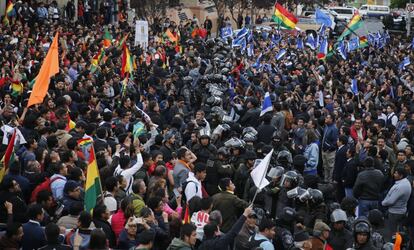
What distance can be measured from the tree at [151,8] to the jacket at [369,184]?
35.0m

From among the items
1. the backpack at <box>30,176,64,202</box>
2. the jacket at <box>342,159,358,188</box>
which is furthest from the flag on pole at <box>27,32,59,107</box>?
the jacket at <box>342,159,358,188</box>

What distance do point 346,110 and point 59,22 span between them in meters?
18.4

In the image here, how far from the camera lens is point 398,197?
1338cm

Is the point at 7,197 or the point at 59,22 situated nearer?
the point at 7,197

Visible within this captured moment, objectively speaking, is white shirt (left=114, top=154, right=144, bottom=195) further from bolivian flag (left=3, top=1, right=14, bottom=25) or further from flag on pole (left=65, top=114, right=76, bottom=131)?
bolivian flag (left=3, top=1, right=14, bottom=25)

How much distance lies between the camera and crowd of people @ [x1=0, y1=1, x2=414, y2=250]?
1002 cm

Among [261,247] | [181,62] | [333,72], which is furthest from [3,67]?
[261,247]

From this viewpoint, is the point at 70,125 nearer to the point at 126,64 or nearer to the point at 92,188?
the point at 92,188

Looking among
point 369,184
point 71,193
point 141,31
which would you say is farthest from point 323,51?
point 71,193

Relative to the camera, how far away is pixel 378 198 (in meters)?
13.8

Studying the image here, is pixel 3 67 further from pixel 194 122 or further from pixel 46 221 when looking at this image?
pixel 46 221

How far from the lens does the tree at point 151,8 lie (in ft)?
159

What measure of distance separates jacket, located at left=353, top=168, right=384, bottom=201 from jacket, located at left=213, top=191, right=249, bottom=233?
2911 millimetres

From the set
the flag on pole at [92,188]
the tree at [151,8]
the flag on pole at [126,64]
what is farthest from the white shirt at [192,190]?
the tree at [151,8]
